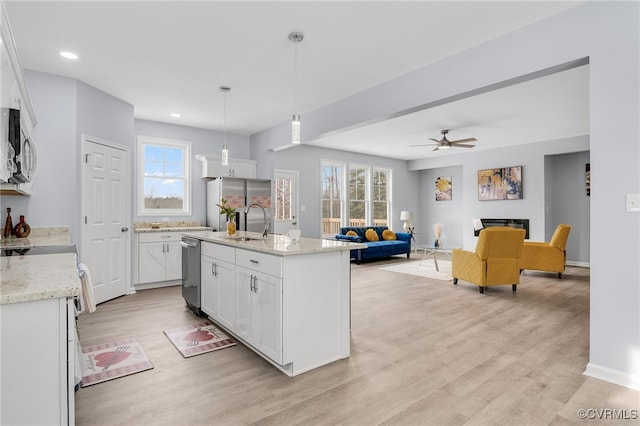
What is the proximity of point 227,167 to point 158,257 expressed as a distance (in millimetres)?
2029

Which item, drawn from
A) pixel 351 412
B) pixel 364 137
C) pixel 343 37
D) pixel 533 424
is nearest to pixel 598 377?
pixel 533 424

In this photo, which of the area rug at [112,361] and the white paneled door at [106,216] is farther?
the white paneled door at [106,216]

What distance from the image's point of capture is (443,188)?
1027 centimetres

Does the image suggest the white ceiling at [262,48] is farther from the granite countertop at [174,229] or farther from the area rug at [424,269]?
the area rug at [424,269]

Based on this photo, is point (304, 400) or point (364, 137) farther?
point (364, 137)

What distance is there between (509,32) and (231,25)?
2412mm

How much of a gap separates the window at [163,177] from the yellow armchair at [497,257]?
4.82 meters

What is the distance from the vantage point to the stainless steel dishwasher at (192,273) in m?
3.79

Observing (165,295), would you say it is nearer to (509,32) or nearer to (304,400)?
(304,400)

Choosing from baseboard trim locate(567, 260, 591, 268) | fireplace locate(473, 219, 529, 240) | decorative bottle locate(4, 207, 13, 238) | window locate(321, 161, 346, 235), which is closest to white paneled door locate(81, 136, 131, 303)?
decorative bottle locate(4, 207, 13, 238)

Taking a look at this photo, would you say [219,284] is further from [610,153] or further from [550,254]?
[550,254]

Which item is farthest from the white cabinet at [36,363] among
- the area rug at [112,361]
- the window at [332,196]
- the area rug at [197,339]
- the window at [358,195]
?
the window at [358,195]

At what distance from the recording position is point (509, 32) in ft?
9.99

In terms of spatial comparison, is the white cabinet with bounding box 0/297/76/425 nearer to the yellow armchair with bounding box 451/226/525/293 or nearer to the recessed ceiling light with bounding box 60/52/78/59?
the recessed ceiling light with bounding box 60/52/78/59
